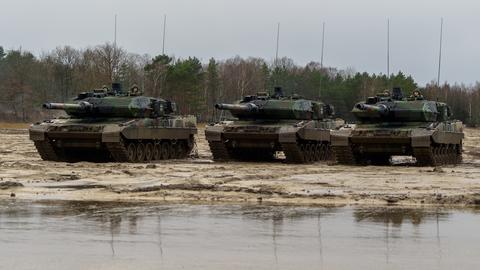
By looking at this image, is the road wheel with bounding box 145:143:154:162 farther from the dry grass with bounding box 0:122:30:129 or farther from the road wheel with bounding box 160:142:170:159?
the dry grass with bounding box 0:122:30:129

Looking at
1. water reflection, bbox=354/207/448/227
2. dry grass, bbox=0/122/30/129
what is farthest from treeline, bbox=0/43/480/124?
water reflection, bbox=354/207/448/227

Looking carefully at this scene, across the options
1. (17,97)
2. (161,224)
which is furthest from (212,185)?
(17,97)

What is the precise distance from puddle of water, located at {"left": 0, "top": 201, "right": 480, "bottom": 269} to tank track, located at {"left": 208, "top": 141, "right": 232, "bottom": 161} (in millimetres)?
14062

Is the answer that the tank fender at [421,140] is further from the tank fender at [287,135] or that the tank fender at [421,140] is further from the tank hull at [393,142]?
the tank fender at [287,135]

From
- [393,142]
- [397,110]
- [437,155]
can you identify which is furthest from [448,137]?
[393,142]

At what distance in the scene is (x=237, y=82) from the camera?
96.1 meters

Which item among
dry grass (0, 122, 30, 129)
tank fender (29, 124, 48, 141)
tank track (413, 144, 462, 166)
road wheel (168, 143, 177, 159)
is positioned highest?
tank fender (29, 124, 48, 141)

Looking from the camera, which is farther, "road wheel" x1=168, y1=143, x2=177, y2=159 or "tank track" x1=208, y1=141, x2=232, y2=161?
"road wheel" x1=168, y1=143, x2=177, y2=159

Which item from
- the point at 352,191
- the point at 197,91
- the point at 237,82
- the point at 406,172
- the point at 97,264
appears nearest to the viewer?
the point at 97,264

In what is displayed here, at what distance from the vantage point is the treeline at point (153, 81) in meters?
74.2

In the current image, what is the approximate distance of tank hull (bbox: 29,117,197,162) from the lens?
26141 millimetres

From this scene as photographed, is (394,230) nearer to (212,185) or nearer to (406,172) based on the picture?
(212,185)

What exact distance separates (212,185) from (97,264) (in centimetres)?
967

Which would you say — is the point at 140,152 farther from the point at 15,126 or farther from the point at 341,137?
the point at 15,126
